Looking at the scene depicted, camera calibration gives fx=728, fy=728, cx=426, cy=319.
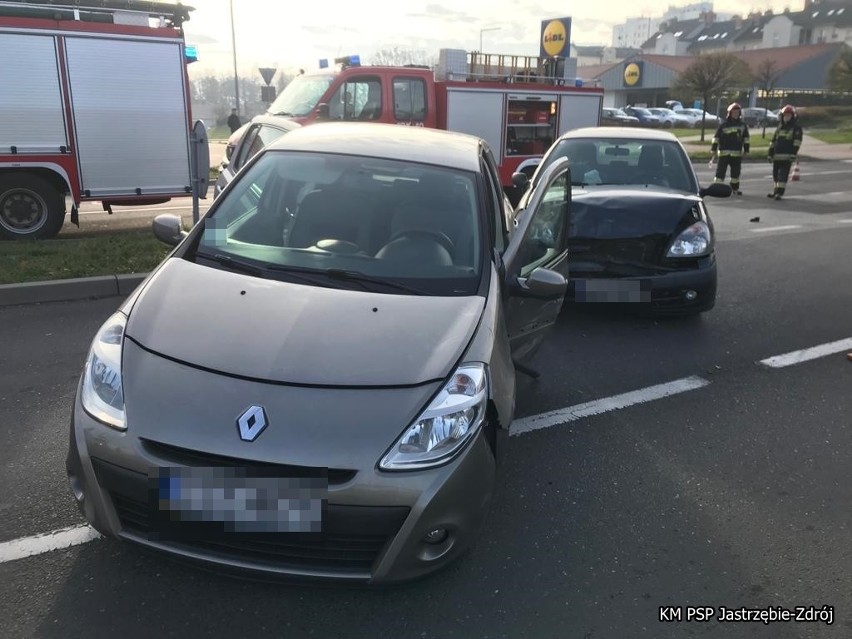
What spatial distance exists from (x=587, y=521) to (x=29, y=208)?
8.21 meters

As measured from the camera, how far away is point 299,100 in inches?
464

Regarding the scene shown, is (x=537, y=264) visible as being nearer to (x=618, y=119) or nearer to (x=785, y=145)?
(x=785, y=145)

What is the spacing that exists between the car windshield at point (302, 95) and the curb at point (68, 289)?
543cm

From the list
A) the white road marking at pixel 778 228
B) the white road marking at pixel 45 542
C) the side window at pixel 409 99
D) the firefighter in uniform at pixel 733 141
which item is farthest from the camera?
the firefighter in uniform at pixel 733 141

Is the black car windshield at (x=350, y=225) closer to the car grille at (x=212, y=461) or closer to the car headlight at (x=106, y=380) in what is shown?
the car headlight at (x=106, y=380)

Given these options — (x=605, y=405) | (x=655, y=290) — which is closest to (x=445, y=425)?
(x=605, y=405)

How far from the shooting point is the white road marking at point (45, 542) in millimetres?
2869

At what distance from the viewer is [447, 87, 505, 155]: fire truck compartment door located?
1283 centimetres

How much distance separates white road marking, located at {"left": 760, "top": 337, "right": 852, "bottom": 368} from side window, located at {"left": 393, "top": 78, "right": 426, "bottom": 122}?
796cm

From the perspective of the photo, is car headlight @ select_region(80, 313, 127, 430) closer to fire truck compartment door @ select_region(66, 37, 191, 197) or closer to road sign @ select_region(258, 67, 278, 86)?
fire truck compartment door @ select_region(66, 37, 191, 197)

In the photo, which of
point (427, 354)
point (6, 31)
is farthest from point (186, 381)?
point (6, 31)

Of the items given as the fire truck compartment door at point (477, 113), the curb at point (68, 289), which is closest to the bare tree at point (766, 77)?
the fire truck compartment door at point (477, 113)

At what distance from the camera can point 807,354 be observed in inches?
225

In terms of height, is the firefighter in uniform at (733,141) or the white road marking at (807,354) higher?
the firefighter in uniform at (733,141)
